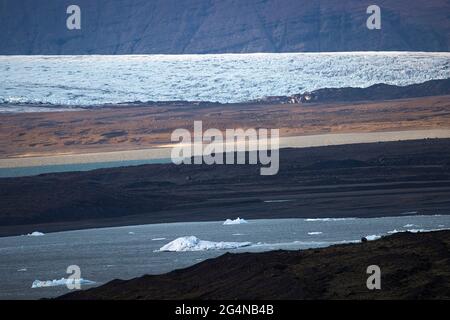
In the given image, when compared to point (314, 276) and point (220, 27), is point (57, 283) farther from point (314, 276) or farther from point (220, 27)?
point (220, 27)

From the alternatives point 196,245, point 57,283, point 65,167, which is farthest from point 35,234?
point 65,167

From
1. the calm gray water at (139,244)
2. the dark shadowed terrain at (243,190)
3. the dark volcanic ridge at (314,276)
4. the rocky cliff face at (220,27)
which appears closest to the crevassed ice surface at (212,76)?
the rocky cliff face at (220,27)

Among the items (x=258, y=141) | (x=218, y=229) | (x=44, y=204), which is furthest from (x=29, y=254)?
(x=258, y=141)

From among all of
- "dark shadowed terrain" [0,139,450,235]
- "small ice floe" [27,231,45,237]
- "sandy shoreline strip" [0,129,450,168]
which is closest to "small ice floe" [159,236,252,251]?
"dark shadowed terrain" [0,139,450,235]

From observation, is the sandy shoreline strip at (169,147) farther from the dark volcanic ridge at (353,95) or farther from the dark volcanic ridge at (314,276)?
the dark volcanic ridge at (314,276)

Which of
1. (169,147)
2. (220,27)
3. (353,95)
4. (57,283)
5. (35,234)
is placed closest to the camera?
(57,283)

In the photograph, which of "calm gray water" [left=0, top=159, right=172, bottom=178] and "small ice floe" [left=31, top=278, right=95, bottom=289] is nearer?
"small ice floe" [left=31, top=278, right=95, bottom=289]

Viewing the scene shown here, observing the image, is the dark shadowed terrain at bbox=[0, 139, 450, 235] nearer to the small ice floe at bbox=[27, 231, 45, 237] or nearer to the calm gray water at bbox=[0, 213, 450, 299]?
the small ice floe at bbox=[27, 231, 45, 237]
